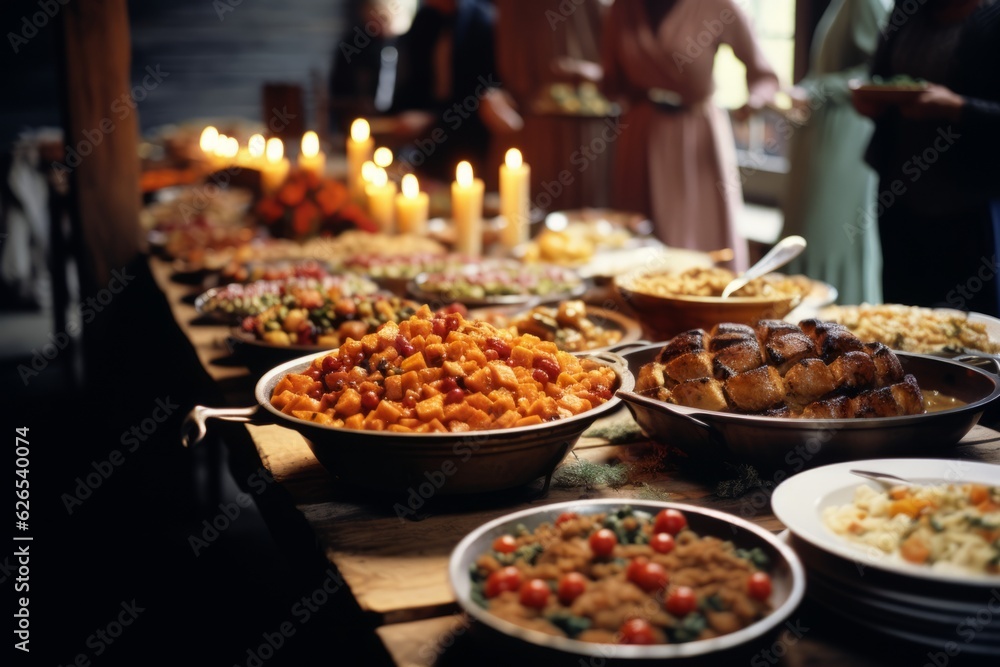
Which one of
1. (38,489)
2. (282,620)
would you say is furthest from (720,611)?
(38,489)

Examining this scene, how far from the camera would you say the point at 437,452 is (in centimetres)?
153

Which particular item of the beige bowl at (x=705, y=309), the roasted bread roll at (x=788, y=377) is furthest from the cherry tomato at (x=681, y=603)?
the beige bowl at (x=705, y=309)

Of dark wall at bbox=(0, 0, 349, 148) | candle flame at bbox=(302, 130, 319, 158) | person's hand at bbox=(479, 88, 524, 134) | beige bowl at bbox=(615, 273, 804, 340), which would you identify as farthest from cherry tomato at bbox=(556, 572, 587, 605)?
dark wall at bbox=(0, 0, 349, 148)

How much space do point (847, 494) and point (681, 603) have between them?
454 mm

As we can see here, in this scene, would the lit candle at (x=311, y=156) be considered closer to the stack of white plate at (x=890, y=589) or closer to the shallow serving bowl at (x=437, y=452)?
the shallow serving bowl at (x=437, y=452)

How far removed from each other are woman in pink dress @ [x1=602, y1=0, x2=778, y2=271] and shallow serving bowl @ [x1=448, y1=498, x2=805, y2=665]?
155 inches

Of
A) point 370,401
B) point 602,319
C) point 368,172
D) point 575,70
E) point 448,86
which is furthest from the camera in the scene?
point 448,86

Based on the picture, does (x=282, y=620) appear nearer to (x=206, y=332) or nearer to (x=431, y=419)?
(x=206, y=332)

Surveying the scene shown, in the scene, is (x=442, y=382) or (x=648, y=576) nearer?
(x=648, y=576)

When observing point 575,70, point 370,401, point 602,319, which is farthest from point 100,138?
point 575,70

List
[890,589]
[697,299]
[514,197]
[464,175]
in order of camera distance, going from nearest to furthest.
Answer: [890,589] < [697,299] < [464,175] < [514,197]

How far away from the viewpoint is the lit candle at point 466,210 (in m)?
3.86

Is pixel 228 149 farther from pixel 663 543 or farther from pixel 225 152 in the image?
pixel 663 543

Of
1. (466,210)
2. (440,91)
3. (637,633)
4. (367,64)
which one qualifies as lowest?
(637,633)
